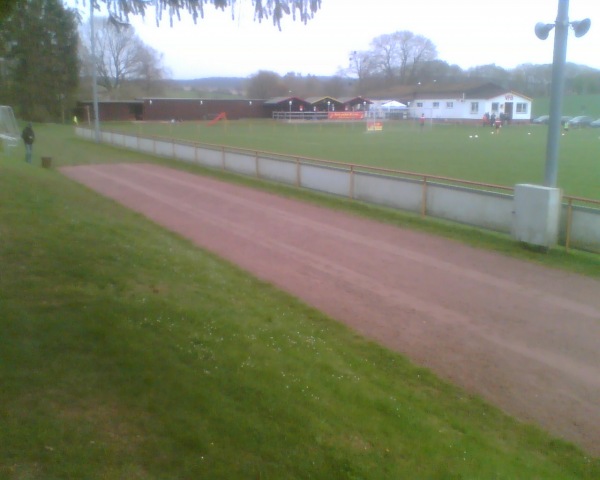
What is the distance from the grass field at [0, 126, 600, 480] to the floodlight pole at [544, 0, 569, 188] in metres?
6.50

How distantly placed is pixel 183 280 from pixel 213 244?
4.41 meters

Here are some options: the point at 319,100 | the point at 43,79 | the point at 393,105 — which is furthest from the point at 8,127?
the point at 393,105

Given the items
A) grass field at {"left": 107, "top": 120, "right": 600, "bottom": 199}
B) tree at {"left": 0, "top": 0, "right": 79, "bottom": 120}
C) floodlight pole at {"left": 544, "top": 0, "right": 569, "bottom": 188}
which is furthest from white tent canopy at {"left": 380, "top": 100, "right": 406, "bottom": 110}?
floodlight pole at {"left": 544, "top": 0, "right": 569, "bottom": 188}

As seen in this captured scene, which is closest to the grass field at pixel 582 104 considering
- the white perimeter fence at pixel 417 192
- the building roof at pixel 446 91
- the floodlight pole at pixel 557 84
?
the building roof at pixel 446 91

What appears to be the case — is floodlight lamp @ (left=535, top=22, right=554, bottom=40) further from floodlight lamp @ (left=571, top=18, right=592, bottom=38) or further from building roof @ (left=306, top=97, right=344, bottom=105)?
building roof @ (left=306, top=97, right=344, bottom=105)

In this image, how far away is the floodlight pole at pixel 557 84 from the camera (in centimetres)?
1229

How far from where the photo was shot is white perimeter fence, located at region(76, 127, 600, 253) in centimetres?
1270

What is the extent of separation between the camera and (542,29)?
12.2 m

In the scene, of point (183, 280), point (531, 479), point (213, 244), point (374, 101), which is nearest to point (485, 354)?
point (531, 479)

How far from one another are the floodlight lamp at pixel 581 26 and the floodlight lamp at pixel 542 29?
1.34 feet

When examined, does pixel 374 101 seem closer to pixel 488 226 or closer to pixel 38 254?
pixel 488 226

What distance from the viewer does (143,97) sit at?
77.1 metres

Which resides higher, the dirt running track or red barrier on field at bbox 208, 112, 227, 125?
red barrier on field at bbox 208, 112, 227, 125

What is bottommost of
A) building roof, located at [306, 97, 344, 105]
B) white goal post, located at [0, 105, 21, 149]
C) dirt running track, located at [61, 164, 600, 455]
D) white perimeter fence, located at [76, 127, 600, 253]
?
dirt running track, located at [61, 164, 600, 455]
